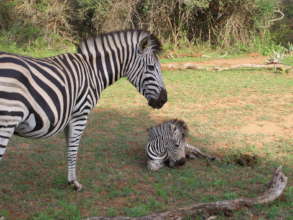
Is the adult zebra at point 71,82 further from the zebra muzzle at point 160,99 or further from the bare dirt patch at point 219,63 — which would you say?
the bare dirt patch at point 219,63

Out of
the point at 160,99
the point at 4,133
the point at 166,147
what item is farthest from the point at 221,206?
the point at 4,133

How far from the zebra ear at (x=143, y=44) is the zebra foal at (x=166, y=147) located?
5.11 feet

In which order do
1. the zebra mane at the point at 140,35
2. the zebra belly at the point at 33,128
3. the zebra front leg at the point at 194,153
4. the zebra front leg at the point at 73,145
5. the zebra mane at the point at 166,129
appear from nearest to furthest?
the zebra belly at the point at 33,128 → the zebra front leg at the point at 73,145 → the zebra mane at the point at 140,35 → the zebra mane at the point at 166,129 → the zebra front leg at the point at 194,153

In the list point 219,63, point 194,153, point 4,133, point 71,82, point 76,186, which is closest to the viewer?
point 4,133

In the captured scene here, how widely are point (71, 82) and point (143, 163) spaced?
2.35 m

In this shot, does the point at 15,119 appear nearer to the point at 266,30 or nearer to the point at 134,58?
the point at 134,58

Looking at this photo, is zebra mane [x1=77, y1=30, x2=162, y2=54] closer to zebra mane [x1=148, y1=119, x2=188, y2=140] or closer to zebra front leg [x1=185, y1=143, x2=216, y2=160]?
zebra mane [x1=148, y1=119, x2=188, y2=140]

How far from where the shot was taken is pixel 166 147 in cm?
632

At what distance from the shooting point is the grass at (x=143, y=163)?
4.92 meters

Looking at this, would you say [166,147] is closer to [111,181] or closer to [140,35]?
[111,181]

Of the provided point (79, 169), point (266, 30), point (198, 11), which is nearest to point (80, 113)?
point (79, 169)

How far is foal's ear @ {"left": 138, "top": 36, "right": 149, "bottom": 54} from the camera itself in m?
5.45

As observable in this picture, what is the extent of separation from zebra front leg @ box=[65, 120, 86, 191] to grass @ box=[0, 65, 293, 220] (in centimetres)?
15

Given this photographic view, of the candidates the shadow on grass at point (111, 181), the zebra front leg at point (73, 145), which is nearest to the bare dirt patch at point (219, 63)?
the shadow on grass at point (111, 181)
